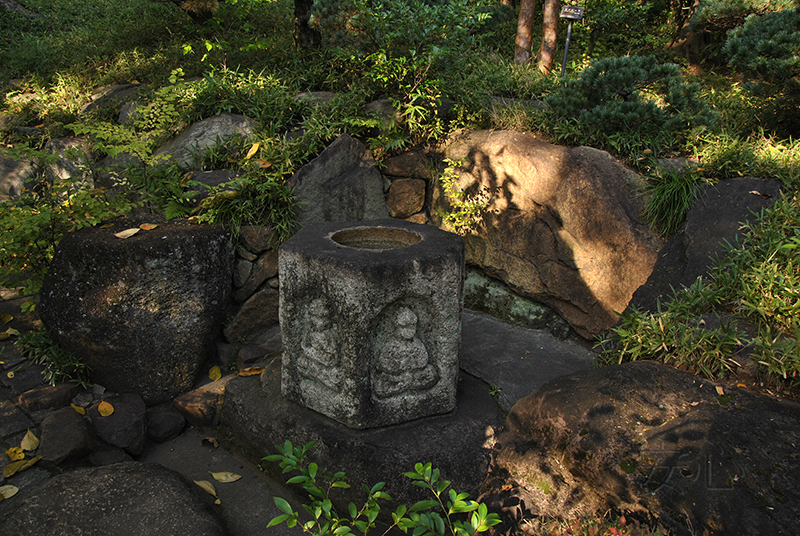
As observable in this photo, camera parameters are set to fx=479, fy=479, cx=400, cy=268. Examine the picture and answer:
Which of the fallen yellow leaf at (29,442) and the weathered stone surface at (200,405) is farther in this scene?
the weathered stone surface at (200,405)

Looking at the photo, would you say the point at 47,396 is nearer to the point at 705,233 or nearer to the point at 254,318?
the point at 254,318

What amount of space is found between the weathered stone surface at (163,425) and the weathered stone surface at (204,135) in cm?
249

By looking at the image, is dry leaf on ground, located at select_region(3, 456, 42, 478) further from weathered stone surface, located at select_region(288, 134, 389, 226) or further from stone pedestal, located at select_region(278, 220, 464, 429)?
weathered stone surface, located at select_region(288, 134, 389, 226)

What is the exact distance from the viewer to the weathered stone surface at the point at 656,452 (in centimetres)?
209

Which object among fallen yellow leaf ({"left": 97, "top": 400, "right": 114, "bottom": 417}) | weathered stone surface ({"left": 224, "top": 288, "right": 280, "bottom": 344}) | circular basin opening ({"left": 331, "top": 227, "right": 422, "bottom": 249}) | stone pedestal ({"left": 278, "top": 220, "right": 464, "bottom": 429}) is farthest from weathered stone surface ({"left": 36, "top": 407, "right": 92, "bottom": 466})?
circular basin opening ({"left": 331, "top": 227, "right": 422, "bottom": 249})

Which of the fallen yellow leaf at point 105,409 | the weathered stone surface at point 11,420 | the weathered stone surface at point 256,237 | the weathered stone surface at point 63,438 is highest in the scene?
the weathered stone surface at point 256,237

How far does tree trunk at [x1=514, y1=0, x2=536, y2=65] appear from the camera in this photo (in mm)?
6375

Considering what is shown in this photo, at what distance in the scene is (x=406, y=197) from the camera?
5.06 meters

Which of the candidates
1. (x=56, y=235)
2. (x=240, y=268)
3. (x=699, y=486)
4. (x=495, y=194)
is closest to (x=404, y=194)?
(x=495, y=194)

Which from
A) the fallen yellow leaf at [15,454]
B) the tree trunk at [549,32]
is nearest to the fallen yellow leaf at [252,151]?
the fallen yellow leaf at [15,454]

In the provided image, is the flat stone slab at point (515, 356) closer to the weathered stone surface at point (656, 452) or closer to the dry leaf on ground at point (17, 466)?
the weathered stone surface at point (656, 452)

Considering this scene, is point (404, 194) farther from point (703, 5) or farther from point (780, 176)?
point (703, 5)

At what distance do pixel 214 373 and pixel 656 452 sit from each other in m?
3.33

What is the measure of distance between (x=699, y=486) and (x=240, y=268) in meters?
3.65
